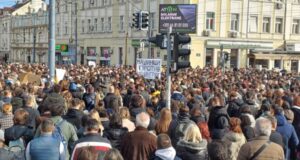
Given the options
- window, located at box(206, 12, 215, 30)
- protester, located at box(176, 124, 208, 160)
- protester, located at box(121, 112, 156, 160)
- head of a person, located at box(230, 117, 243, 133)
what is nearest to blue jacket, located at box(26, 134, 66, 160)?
protester, located at box(121, 112, 156, 160)

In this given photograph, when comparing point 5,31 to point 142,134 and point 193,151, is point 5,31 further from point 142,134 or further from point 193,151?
point 193,151

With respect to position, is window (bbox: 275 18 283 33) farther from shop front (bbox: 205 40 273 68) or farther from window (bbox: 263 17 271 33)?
shop front (bbox: 205 40 273 68)

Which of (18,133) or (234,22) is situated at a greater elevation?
(234,22)

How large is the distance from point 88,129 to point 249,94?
20.8 ft

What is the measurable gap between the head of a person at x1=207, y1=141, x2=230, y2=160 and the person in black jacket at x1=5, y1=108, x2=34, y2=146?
306cm

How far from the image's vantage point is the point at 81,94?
13.4 metres

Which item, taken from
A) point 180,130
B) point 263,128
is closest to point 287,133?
point 180,130

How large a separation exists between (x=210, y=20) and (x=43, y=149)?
4313 cm

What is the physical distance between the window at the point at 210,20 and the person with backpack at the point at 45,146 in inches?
1676

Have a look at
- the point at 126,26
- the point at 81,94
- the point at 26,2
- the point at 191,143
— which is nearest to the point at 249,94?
the point at 81,94

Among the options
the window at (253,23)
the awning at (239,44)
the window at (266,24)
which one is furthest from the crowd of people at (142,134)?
the window at (266,24)

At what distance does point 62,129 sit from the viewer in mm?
7367

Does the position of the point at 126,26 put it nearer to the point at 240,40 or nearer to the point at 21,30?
the point at 240,40

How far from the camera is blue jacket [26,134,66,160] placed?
6176 millimetres
